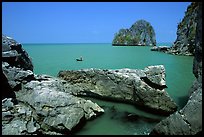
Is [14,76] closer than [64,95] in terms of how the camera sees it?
No

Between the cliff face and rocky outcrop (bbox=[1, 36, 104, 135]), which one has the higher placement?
the cliff face

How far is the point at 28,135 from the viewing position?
7.92m

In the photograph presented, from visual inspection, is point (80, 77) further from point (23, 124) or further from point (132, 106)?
point (23, 124)

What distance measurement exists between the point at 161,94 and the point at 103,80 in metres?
3.96

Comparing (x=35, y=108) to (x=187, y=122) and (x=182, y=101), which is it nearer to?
(x=187, y=122)

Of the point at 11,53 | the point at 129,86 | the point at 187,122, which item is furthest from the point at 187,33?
the point at 187,122

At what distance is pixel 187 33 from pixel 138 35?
60.8 metres

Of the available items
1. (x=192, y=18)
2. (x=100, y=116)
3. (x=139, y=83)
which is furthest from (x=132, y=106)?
(x=192, y=18)

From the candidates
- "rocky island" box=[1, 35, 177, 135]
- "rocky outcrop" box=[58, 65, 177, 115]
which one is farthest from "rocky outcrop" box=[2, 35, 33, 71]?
"rocky outcrop" box=[58, 65, 177, 115]

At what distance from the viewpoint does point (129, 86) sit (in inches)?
508

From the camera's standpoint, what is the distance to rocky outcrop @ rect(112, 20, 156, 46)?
115250 mm

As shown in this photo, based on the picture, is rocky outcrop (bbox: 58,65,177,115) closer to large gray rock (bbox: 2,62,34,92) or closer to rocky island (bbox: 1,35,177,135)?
rocky island (bbox: 1,35,177,135)

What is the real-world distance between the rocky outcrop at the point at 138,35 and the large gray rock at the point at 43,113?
A: 107 m

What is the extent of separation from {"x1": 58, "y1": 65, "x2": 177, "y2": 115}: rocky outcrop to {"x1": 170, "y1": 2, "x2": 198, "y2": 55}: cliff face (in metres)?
40.3
